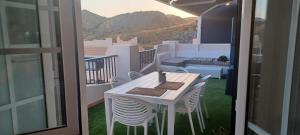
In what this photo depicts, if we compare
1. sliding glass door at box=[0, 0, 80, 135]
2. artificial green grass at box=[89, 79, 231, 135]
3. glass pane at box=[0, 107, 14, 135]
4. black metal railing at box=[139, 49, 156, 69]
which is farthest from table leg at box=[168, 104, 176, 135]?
black metal railing at box=[139, 49, 156, 69]

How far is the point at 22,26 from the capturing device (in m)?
1.11

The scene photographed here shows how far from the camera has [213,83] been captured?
19.8 feet

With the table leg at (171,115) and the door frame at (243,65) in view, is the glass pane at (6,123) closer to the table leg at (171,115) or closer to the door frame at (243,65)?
the door frame at (243,65)

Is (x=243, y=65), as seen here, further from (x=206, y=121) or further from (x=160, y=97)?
(x=206, y=121)

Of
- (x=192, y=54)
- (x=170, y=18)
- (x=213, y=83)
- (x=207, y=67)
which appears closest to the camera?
(x=213, y=83)

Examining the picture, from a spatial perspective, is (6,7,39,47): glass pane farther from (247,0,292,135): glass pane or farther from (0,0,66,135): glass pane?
(247,0,292,135): glass pane

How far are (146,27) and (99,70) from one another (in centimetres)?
629

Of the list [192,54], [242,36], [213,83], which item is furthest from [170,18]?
[242,36]

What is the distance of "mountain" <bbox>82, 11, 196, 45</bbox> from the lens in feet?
31.4

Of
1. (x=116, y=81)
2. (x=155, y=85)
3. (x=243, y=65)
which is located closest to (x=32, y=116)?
(x=243, y=65)

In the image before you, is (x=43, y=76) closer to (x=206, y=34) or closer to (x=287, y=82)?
(x=287, y=82)

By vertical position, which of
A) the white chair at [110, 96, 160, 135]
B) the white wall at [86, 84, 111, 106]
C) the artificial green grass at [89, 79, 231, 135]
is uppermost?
the white chair at [110, 96, 160, 135]

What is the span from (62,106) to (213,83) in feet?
17.3

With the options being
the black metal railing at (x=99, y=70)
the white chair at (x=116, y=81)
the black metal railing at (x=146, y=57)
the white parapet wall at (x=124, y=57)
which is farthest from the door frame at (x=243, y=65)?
the black metal railing at (x=146, y=57)
